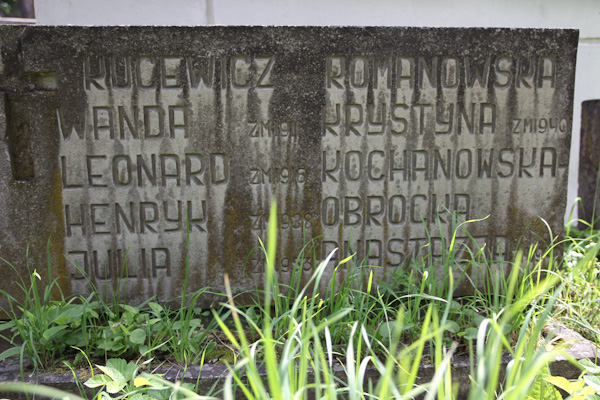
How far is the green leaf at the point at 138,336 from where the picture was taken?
1.68m

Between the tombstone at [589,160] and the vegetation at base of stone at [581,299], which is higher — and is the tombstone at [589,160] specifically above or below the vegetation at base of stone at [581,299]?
above

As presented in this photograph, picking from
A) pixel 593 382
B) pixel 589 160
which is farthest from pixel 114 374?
pixel 589 160

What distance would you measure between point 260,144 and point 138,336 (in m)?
0.95

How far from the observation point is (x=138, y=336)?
1.70 metres

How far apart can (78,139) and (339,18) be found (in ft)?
8.83

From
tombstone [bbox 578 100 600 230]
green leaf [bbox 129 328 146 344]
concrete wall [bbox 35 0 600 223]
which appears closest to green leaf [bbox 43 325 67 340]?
green leaf [bbox 129 328 146 344]

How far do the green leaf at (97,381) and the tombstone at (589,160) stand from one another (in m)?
2.91

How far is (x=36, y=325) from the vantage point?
5.68ft

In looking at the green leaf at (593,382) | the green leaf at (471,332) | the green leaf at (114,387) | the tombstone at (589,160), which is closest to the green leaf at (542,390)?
the green leaf at (593,382)

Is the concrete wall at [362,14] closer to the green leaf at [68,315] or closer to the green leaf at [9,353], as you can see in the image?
the green leaf at [68,315]

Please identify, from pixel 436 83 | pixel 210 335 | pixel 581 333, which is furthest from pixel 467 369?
pixel 436 83

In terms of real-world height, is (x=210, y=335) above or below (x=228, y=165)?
below

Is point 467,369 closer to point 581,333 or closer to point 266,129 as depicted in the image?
point 581,333

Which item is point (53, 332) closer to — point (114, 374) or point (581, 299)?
point (114, 374)
